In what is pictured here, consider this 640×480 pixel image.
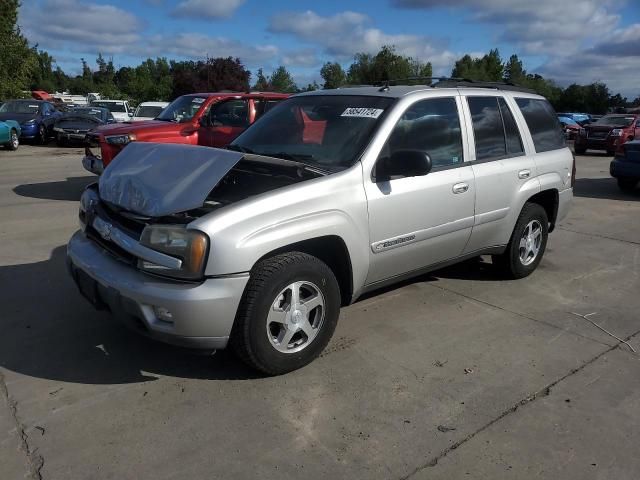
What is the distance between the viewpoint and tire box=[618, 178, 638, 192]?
1170 cm

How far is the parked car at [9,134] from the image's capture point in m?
17.2

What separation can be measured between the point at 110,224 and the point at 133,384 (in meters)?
1.00

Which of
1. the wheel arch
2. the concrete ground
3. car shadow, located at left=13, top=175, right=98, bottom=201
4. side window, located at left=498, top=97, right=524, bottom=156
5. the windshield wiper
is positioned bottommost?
the concrete ground

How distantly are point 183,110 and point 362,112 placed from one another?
6.63m

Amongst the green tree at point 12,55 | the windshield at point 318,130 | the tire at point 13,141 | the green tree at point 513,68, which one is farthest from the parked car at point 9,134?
the green tree at point 513,68

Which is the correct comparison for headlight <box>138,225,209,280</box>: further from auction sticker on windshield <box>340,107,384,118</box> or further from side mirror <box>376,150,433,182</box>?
auction sticker on windshield <box>340,107,384,118</box>

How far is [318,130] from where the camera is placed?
4.23 meters

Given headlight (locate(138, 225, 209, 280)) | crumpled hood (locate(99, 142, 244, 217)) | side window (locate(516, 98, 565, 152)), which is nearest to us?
headlight (locate(138, 225, 209, 280))

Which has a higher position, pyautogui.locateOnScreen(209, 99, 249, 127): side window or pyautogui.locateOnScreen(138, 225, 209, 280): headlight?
pyautogui.locateOnScreen(209, 99, 249, 127): side window

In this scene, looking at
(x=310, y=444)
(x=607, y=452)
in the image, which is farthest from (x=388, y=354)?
(x=607, y=452)

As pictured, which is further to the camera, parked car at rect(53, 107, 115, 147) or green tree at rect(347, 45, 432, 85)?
green tree at rect(347, 45, 432, 85)

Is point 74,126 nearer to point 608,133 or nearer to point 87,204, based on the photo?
point 87,204

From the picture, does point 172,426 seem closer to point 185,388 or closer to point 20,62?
point 185,388

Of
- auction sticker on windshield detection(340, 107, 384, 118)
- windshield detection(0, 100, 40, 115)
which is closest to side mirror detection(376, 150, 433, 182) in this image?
auction sticker on windshield detection(340, 107, 384, 118)
